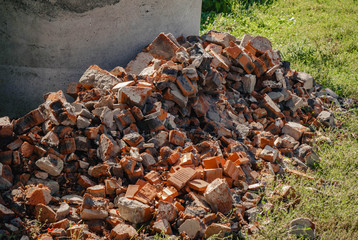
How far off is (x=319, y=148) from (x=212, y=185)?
2.06 m

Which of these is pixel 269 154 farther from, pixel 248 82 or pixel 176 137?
pixel 248 82

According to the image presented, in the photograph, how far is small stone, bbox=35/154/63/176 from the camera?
3.38 metres

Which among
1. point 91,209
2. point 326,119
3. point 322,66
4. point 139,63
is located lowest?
point 326,119

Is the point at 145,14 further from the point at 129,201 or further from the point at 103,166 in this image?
the point at 129,201

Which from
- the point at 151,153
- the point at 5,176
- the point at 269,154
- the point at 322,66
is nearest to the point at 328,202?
the point at 269,154

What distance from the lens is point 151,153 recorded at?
3740 mm

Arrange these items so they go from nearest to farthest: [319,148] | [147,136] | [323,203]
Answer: [323,203] < [147,136] < [319,148]

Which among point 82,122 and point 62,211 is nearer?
point 62,211

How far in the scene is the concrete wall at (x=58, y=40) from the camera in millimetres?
4270

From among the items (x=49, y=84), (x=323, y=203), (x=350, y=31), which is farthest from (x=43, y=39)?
(x=350, y=31)

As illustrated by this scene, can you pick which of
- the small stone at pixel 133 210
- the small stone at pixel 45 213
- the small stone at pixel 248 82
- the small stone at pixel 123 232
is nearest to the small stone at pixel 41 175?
the small stone at pixel 45 213

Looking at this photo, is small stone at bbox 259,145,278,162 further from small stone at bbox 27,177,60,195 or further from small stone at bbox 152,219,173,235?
small stone at bbox 27,177,60,195

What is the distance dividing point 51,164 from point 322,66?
567 centimetres

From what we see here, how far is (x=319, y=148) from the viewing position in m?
4.77
